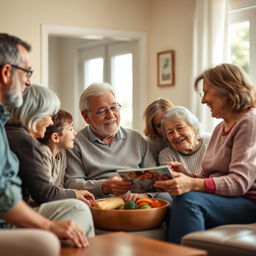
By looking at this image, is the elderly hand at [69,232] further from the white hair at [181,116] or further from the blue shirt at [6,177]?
the white hair at [181,116]

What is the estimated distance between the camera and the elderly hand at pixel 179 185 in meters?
2.79

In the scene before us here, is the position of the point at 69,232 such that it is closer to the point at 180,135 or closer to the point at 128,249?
the point at 128,249

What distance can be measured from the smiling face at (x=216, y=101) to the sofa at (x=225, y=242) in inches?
31.1

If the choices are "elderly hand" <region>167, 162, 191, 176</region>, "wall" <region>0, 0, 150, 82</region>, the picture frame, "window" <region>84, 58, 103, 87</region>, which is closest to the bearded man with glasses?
"elderly hand" <region>167, 162, 191, 176</region>

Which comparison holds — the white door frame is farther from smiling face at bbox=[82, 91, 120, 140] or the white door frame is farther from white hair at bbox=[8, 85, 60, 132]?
white hair at bbox=[8, 85, 60, 132]

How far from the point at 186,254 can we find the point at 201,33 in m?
3.95

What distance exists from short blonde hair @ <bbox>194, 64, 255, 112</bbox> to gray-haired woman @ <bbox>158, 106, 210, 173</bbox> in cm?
47

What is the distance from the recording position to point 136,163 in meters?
3.56

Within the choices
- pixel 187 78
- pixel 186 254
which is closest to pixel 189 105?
pixel 187 78

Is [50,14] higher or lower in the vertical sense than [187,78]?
higher

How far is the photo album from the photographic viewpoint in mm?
2803

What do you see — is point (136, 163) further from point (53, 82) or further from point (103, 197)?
point (53, 82)

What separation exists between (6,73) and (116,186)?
118cm

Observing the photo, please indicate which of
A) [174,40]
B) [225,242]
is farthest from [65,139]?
[174,40]
